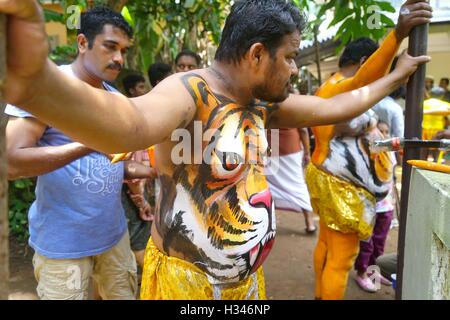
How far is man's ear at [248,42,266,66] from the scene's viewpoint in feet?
4.84

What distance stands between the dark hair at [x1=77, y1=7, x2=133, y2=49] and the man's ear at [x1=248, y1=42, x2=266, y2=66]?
1.08 meters

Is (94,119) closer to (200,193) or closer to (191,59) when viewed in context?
(200,193)

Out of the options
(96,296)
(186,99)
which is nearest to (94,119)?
(186,99)

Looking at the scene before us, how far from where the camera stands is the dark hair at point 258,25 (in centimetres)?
147

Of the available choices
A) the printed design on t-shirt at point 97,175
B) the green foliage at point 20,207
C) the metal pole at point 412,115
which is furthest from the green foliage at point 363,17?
the green foliage at point 20,207

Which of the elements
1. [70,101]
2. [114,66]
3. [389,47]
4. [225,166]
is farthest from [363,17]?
[70,101]

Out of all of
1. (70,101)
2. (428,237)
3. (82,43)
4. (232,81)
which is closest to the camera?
(70,101)

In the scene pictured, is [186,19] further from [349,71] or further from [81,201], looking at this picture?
[81,201]

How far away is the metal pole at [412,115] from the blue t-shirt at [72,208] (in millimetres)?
1461

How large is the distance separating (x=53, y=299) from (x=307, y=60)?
967 centimetres

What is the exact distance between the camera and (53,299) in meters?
2.06

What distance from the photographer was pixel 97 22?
222 cm

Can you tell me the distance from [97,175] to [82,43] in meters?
0.72

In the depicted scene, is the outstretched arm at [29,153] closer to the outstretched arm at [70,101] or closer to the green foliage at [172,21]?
the outstretched arm at [70,101]
